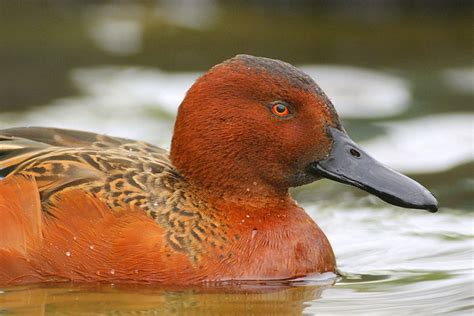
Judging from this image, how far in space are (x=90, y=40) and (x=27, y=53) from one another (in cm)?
99

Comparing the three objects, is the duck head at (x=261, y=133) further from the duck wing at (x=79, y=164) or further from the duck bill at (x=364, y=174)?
the duck wing at (x=79, y=164)

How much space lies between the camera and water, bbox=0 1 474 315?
6699 millimetres

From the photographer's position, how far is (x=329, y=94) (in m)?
11.9

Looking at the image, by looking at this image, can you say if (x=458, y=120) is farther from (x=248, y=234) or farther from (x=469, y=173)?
(x=248, y=234)

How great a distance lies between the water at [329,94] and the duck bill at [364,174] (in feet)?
1.82

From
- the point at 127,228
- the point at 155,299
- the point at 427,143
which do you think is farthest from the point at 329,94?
the point at 155,299

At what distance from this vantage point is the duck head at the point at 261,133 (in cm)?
700

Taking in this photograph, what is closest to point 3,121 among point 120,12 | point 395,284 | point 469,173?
point 469,173

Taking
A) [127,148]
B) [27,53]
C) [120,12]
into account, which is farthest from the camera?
[120,12]

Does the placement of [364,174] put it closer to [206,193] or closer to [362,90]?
[206,193]

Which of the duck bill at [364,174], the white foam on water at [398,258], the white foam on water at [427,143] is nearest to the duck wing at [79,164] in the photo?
the duck bill at [364,174]

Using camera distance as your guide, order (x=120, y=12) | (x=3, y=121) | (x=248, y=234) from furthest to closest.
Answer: (x=120, y=12) → (x=3, y=121) → (x=248, y=234)

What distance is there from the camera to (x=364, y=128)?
35.2 ft

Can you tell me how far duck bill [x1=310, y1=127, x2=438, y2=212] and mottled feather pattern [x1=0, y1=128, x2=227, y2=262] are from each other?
2.45ft
